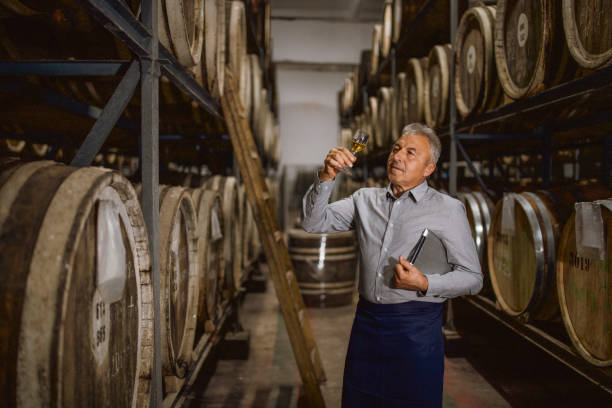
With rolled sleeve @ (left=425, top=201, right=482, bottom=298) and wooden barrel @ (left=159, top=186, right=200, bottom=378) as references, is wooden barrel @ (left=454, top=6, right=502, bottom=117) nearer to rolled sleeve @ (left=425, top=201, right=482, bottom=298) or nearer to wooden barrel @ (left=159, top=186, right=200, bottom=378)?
rolled sleeve @ (left=425, top=201, right=482, bottom=298)

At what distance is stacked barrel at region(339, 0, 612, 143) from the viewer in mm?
1975

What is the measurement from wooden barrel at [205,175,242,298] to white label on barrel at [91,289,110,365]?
1950mm

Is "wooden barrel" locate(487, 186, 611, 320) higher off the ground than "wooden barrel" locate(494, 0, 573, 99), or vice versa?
"wooden barrel" locate(494, 0, 573, 99)

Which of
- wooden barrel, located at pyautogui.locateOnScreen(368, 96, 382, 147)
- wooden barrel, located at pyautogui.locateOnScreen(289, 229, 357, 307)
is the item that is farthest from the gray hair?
wooden barrel, located at pyautogui.locateOnScreen(368, 96, 382, 147)

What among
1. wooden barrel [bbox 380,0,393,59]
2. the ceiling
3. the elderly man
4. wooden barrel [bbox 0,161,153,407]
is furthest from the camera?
the ceiling

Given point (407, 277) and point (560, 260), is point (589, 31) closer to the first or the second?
point (560, 260)

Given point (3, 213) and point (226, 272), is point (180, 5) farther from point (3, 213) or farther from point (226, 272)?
point (226, 272)

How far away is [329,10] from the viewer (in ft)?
40.4

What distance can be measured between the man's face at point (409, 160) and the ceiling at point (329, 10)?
11.1 meters

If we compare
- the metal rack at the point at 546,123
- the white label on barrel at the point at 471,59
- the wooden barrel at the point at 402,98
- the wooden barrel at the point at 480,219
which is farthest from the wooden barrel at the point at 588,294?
the wooden barrel at the point at 402,98

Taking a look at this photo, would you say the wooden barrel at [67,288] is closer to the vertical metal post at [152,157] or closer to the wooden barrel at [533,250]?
the vertical metal post at [152,157]

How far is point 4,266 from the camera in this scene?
3.23 ft

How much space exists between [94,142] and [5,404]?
35.6 inches

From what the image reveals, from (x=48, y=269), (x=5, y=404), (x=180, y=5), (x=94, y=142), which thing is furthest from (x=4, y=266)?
(x=180, y=5)
